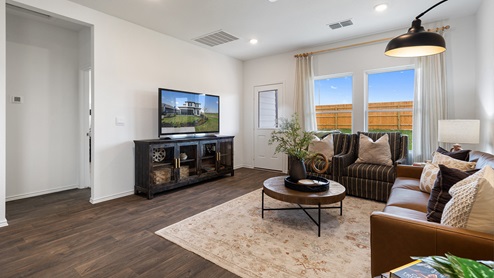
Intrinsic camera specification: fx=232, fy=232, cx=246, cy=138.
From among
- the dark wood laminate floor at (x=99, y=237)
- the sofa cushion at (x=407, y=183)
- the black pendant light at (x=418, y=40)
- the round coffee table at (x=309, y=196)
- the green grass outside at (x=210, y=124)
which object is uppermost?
the black pendant light at (x=418, y=40)

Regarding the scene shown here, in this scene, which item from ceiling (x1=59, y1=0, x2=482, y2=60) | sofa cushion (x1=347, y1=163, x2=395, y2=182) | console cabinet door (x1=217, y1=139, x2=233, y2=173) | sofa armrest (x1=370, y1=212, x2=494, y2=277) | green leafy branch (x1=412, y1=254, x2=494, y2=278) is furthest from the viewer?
console cabinet door (x1=217, y1=139, x2=233, y2=173)

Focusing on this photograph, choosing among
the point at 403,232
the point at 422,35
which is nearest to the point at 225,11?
the point at 422,35

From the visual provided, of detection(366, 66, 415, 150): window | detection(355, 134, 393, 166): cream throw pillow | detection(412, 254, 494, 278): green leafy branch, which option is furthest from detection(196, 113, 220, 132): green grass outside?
detection(412, 254, 494, 278): green leafy branch

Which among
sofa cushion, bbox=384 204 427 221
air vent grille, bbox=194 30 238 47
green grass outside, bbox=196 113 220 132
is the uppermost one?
air vent grille, bbox=194 30 238 47

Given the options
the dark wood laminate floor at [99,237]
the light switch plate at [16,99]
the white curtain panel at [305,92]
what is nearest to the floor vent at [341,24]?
the white curtain panel at [305,92]

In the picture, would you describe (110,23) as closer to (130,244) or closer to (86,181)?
(86,181)

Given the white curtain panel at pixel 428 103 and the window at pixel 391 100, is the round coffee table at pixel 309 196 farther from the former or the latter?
the window at pixel 391 100

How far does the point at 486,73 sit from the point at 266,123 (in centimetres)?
394

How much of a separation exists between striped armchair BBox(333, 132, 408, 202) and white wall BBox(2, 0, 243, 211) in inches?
131

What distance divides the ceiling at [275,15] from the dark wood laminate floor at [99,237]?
2.82 m

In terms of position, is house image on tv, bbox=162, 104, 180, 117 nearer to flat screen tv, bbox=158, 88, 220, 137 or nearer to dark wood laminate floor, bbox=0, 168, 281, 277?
flat screen tv, bbox=158, 88, 220, 137

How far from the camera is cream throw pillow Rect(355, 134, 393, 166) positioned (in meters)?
3.66

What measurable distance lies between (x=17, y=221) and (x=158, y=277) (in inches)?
89.5

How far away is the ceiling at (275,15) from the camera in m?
3.21
